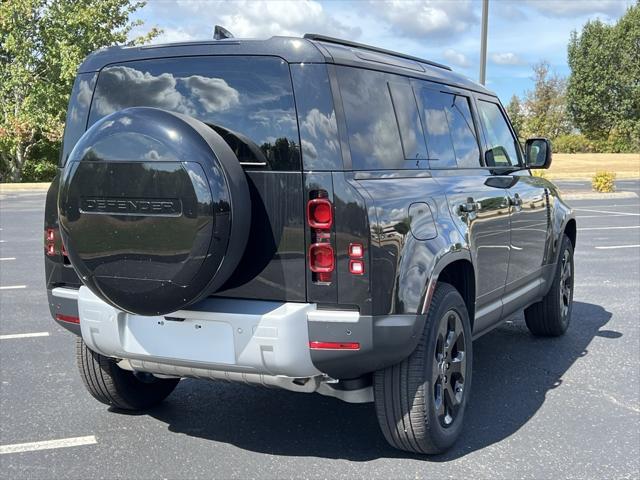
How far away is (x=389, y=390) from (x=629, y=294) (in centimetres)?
527

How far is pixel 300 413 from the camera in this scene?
423 cm

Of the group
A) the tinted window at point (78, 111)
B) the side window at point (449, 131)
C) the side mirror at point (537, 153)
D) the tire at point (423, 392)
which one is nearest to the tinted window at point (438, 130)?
the side window at point (449, 131)

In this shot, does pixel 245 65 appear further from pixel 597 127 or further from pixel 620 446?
pixel 597 127

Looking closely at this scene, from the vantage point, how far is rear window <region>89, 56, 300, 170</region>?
318 cm

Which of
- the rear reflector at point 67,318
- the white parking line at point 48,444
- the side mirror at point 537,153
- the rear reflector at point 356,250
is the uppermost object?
the side mirror at point 537,153

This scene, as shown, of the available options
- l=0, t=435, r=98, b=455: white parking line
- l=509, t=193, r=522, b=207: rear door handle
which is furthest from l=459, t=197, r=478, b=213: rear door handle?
l=0, t=435, r=98, b=455: white parking line

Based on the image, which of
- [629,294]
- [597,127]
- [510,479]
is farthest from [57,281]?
[597,127]

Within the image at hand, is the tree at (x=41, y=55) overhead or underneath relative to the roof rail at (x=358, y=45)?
overhead

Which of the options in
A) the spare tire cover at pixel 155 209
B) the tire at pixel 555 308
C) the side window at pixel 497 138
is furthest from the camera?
the tire at pixel 555 308

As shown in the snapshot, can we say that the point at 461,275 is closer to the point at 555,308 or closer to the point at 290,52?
the point at 290,52

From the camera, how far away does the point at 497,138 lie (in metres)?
5.06

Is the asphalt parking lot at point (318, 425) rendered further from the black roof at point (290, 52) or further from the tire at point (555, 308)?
the black roof at point (290, 52)

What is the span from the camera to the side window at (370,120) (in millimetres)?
3238

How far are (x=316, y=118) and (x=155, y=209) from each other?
797 millimetres
